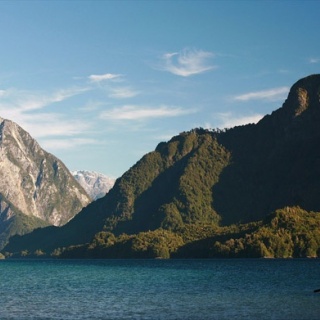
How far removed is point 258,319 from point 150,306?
24799 mm

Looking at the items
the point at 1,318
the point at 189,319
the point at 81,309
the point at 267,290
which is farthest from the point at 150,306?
the point at 267,290

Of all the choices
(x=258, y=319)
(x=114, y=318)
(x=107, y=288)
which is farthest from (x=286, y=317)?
(x=107, y=288)

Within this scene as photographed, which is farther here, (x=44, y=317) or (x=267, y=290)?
(x=267, y=290)

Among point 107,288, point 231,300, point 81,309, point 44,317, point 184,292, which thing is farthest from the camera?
point 107,288

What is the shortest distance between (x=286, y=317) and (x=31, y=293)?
70.4 meters

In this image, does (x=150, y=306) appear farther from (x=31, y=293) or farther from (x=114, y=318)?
(x=31, y=293)

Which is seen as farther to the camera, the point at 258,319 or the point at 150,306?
the point at 150,306

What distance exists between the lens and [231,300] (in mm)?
111188

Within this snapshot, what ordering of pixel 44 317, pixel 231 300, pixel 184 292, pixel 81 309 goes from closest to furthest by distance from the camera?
pixel 44 317, pixel 81 309, pixel 231 300, pixel 184 292

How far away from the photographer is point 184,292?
5182 inches

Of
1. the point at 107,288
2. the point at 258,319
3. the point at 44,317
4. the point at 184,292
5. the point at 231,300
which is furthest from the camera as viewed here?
the point at 107,288

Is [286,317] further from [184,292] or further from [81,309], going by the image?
[184,292]

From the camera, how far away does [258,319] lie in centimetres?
8456

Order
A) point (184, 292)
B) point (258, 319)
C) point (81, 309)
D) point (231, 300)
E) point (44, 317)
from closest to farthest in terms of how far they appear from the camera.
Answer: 1. point (258, 319)
2. point (44, 317)
3. point (81, 309)
4. point (231, 300)
5. point (184, 292)
